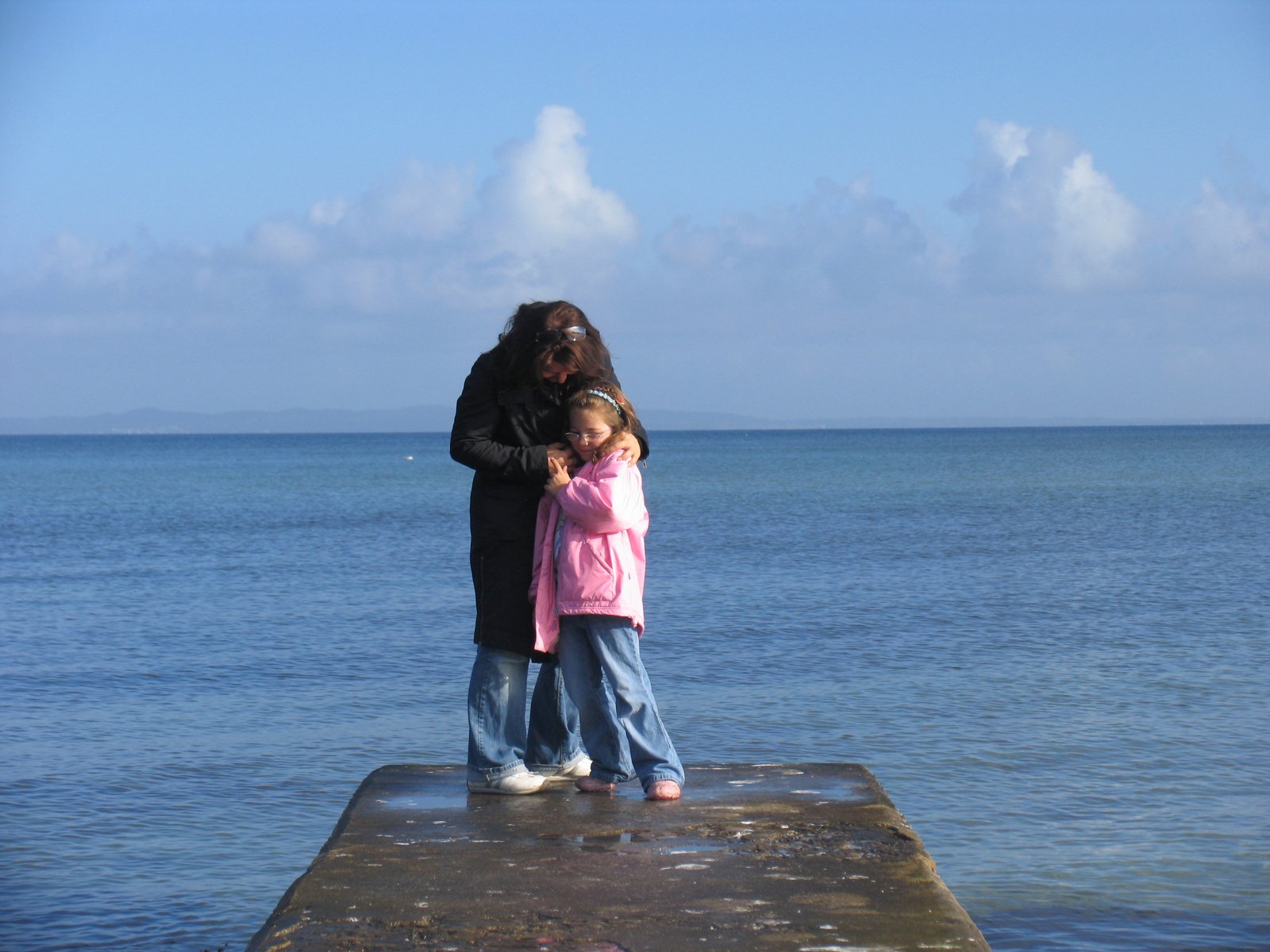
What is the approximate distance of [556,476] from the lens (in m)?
4.63

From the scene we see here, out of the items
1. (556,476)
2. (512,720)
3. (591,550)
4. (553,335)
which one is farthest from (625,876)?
(553,335)

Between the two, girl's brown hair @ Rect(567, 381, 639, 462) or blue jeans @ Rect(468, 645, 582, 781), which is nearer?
girl's brown hair @ Rect(567, 381, 639, 462)

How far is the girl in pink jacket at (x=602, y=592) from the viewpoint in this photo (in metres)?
4.63

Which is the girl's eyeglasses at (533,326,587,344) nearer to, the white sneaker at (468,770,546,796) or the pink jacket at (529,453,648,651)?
the pink jacket at (529,453,648,651)

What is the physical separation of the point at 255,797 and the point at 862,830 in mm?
4552

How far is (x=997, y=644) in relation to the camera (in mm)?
13289

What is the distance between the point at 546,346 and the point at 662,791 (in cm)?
169

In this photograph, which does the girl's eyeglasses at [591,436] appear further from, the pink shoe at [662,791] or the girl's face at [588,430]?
the pink shoe at [662,791]

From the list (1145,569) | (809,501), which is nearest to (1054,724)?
(1145,569)

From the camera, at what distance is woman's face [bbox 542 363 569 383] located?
4.65m

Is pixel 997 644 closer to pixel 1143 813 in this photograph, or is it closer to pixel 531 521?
pixel 1143 813

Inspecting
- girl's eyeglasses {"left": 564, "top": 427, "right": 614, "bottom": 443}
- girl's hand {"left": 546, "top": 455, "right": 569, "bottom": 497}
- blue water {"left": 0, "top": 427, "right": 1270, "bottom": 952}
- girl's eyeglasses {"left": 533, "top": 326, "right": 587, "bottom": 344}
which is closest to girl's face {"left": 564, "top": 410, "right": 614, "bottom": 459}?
girl's eyeglasses {"left": 564, "top": 427, "right": 614, "bottom": 443}

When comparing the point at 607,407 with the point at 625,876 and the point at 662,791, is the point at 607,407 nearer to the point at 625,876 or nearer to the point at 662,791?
the point at 662,791

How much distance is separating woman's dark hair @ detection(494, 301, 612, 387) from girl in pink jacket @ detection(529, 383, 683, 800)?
A: 0.11 meters
